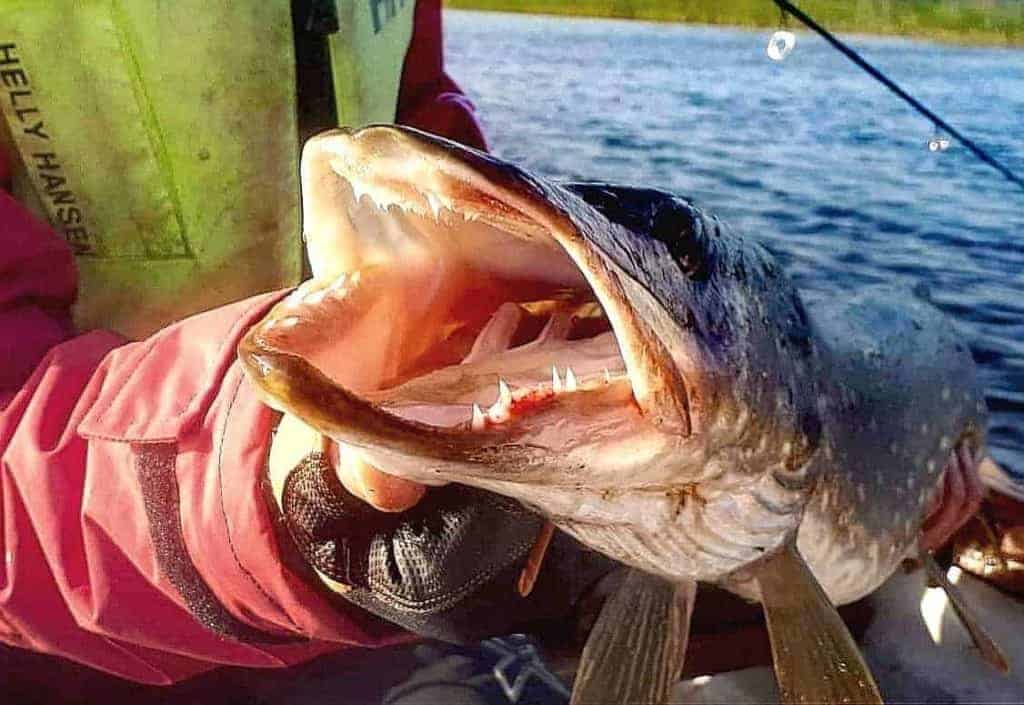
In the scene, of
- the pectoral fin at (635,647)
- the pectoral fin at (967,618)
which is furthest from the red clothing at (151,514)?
the pectoral fin at (967,618)

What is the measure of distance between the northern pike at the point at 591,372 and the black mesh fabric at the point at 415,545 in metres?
0.15

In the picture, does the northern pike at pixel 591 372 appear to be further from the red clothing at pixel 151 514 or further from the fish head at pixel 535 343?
the red clothing at pixel 151 514

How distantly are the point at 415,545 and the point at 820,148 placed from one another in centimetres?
558

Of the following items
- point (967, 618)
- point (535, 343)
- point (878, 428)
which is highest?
point (535, 343)

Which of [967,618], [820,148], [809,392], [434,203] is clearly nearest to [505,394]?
[434,203]

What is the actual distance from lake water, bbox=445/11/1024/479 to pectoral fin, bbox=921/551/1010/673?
1708 millimetres

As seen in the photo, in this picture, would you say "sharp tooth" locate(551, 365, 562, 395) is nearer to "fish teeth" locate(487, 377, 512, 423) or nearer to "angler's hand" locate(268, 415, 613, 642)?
"fish teeth" locate(487, 377, 512, 423)

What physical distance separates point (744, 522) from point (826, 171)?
5126 millimetres

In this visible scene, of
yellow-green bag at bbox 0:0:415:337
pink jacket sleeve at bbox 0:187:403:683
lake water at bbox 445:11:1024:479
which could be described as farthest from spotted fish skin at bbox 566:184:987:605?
lake water at bbox 445:11:1024:479

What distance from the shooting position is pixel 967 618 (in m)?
1.63

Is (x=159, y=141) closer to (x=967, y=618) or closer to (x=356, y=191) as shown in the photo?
(x=356, y=191)

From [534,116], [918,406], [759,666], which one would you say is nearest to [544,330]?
[918,406]

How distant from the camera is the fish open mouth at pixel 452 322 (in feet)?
2.17

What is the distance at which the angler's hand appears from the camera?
100 centimetres
